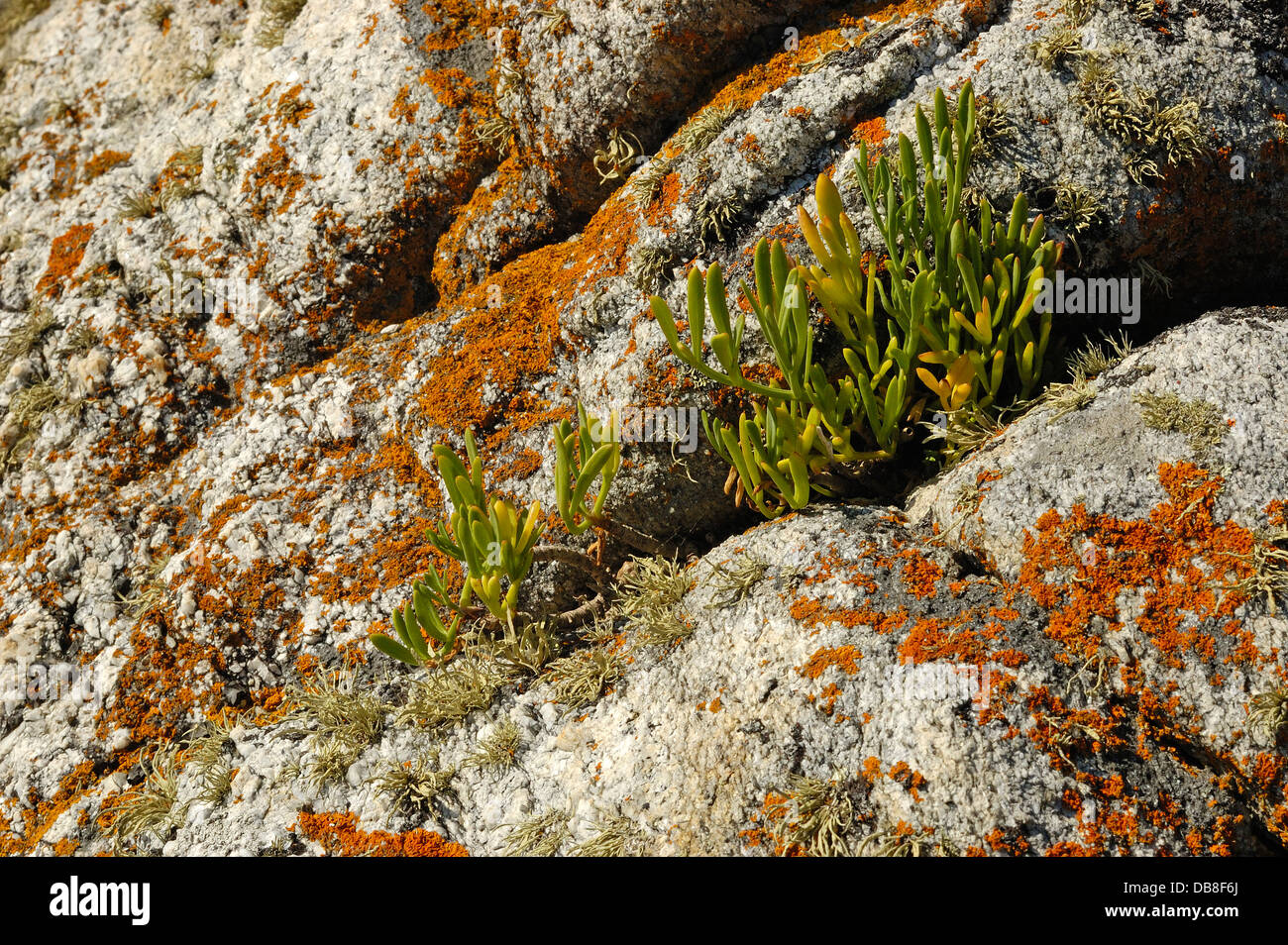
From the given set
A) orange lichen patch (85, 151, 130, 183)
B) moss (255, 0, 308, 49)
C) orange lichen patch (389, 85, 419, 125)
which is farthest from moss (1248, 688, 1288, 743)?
orange lichen patch (85, 151, 130, 183)

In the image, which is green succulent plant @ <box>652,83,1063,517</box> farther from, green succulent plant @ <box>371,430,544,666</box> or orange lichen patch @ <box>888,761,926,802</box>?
orange lichen patch @ <box>888,761,926,802</box>

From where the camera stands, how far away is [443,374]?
4.07 metres

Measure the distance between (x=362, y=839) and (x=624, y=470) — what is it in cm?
165

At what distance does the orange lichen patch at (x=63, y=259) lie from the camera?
190 inches

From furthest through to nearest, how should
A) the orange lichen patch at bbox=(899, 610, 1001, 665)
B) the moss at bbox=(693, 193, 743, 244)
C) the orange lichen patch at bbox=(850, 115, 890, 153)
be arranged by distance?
1. the moss at bbox=(693, 193, 743, 244)
2. the orange lichen patch at bbox=(850, 115, 890, 153)
3. the orange lichen patch at bbox=(899, 610, 1001, 665)

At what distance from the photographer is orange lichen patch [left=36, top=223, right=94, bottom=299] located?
15.9 ft

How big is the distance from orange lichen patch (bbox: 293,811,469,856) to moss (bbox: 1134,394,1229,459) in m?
2.72

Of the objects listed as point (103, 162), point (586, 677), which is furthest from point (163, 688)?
point (103, 162)

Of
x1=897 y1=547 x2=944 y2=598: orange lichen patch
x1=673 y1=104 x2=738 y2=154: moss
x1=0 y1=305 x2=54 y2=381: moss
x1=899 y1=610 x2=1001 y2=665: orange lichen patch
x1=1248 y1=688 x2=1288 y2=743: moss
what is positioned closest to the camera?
x1=1248 y1=688 x2=1288 y2=743: moss

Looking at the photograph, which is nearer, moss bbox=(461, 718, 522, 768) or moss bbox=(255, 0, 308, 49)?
moss bbox=(461, 718, 522, 768)

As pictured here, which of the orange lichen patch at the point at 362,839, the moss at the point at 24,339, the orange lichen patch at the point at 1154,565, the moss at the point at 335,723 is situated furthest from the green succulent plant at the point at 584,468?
the moss at the point at 24,339
